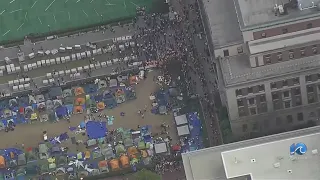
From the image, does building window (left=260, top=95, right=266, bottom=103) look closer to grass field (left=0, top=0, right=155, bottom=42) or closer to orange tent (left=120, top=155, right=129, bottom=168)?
orange tent (left=120, top=155, right=129, bottom=168)

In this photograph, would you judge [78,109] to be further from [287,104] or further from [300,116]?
[300,116]

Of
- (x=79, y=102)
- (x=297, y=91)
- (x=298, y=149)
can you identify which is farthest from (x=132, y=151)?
(x=298, y=149)

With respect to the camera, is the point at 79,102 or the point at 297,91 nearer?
the point at 297,91

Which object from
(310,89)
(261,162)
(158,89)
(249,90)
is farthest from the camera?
(158,89)

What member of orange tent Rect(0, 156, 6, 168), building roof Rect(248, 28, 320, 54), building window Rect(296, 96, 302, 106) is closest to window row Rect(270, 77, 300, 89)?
building window Rect(296, 96, 302, 106)

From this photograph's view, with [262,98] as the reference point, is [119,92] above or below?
above

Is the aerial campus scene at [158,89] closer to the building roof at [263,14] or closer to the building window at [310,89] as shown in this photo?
the building roof at [263,14]
